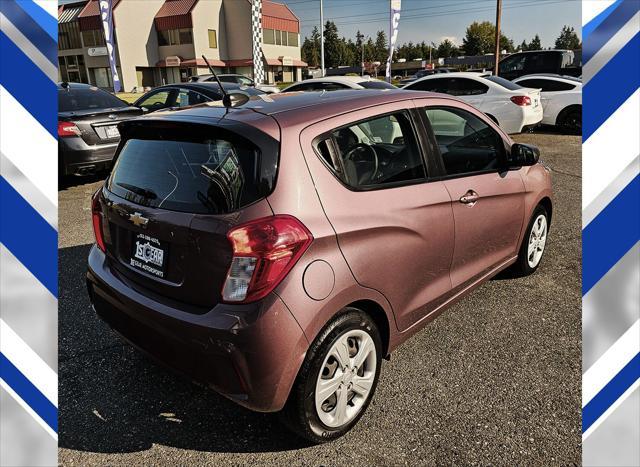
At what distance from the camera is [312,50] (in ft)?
333

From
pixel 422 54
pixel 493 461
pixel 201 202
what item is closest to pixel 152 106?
pixel 201 202


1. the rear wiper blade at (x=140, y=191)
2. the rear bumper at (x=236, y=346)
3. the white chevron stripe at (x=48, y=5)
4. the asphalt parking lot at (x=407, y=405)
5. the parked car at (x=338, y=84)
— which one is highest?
the white chevron stripe at (x=48, y=5)

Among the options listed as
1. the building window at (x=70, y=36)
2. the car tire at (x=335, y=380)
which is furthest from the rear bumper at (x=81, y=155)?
the building window at (x=70, y=36)

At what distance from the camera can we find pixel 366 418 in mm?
2523

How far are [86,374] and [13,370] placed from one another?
506 millimetres

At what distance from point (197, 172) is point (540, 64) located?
17.9 m

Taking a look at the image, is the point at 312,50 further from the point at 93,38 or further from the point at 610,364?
the point at 610,364

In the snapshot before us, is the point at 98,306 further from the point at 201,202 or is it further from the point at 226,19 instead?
the point at 226,19

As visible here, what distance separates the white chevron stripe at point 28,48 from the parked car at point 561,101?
12108 mm

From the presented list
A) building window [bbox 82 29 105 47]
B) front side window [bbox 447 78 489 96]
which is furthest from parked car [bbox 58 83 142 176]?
building window [bbox 82 29 105 47]

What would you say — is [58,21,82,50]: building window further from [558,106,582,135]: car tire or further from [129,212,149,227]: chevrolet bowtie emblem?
[129,212,149,227]: chevrolet bowtie emblem

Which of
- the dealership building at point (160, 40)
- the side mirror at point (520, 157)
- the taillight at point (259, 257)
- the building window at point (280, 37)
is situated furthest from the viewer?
the building window at point (280, 37)

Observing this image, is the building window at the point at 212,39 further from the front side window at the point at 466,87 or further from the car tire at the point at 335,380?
the car tire at the point at 335,380

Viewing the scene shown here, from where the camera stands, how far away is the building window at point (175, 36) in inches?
→ 1992
